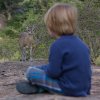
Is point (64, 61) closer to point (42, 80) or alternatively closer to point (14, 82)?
point (42, 80)

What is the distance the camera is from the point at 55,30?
3992 millimetres

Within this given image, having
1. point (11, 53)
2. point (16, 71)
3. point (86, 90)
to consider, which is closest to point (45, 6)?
point (11, 53)

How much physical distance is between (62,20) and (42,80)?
0.57 m

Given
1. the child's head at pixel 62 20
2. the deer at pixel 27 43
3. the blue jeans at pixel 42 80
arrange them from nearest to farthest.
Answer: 1. the child's head at pixel 62 20
2. the blue jeans at pixel 42 80
3. the deer at pixel 27 43

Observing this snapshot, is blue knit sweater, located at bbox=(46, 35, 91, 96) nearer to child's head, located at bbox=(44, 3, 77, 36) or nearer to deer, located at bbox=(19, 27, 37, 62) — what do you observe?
child's head, located at bbox=(44, 3, 77, 36)

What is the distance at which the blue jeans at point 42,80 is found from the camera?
4.10m

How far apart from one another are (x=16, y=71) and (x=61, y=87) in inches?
158

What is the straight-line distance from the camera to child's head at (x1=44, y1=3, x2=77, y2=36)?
3.94m

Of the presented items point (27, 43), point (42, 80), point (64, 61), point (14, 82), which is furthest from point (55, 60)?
point (27, 43)

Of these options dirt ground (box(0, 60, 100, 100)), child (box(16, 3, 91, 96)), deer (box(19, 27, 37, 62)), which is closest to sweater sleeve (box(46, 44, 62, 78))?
child (box(16, 3, 91, 96))

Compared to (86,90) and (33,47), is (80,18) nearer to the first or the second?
(33,47)

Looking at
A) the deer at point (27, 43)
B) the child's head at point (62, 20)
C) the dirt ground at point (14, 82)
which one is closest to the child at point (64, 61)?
the child's head at point (62, 20)

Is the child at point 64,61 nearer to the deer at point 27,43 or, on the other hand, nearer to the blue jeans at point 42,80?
the blue jeans at point 42,80

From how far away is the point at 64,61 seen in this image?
4.01 m
